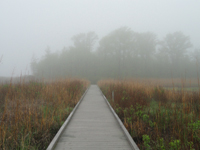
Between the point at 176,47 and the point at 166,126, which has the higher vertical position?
the point at 176,47

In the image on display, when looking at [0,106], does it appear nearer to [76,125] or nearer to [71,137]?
[76,125]

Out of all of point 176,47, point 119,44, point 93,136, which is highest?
point 119,44

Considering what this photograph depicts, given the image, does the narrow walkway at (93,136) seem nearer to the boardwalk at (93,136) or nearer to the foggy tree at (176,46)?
the boardwalk at (93,136)

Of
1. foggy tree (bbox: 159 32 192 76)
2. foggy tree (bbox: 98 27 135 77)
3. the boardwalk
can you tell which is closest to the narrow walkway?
the boardwalk

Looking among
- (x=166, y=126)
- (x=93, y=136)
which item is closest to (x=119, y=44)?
(x=166, y=126)

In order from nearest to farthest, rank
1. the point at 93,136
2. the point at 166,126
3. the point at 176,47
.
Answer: the point at 93,136 < the point at 166,126 < the point at 176,47

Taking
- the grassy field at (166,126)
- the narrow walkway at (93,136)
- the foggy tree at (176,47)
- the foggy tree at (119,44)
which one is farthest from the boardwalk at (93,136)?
the foggy tree at (176,47)

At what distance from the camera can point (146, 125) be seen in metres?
3.30

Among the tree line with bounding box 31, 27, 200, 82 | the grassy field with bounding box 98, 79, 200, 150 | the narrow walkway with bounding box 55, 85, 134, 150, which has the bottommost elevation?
the narrow walkway with bounding box 55, 85, 134, 150

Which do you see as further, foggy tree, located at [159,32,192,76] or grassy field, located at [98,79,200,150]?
foggy tree, located at [159,32,192,76]

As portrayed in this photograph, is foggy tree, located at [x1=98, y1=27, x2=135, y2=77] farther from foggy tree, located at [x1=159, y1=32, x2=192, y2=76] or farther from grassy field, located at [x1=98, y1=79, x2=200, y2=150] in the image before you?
grassy field, located at [x1=98, y1=79, x2=200, y2=150]

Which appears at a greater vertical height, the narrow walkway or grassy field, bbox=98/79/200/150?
grassy field, bbox=98/79/200/150

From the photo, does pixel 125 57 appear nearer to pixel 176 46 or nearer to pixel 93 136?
pixel 176 46

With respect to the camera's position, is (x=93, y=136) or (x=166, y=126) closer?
(x=93, y=136)
